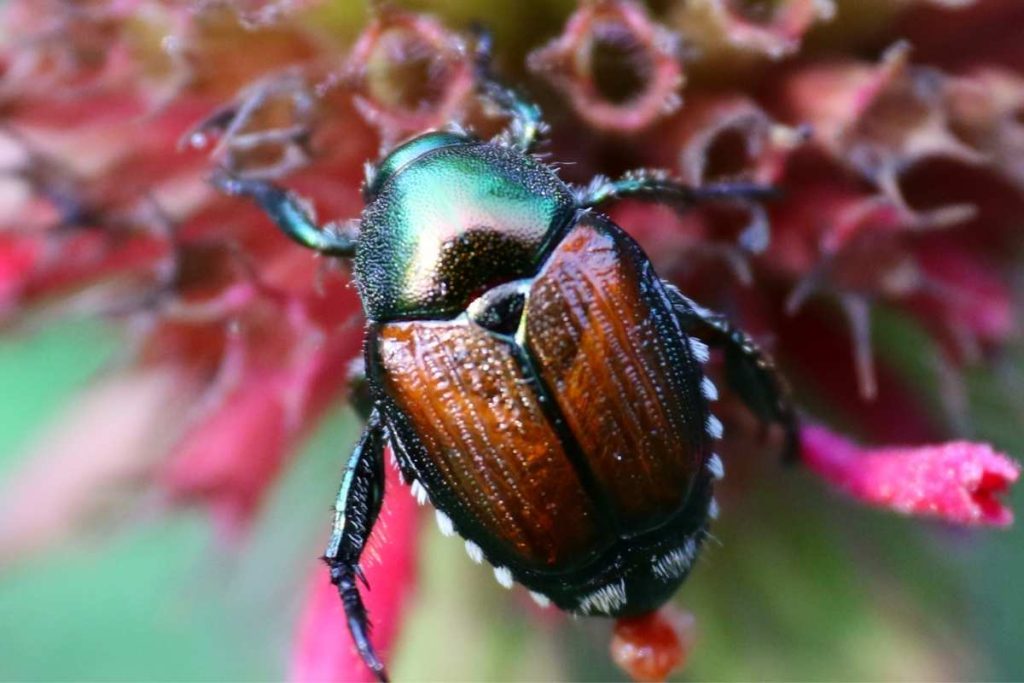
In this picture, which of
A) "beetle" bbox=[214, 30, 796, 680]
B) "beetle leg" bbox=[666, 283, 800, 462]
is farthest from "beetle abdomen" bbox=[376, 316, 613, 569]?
"beetle leg" bbox=[666, 283, 800, 462]

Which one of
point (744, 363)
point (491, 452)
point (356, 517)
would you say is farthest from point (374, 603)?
point (744, 363)

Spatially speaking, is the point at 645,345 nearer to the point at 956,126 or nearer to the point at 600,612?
the point at 600,612

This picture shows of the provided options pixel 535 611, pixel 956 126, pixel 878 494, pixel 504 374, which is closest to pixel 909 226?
pixel 956 126

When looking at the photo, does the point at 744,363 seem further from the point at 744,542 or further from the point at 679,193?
the point at 744,542

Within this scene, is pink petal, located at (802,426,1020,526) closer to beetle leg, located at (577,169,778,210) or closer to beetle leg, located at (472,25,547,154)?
beetle leg, located at (577,169,778,210)

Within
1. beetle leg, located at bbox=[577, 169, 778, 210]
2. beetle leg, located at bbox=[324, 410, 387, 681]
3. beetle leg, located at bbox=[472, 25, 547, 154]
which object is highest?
beetle leg, located at bbox=[472, 25, 547, 154]

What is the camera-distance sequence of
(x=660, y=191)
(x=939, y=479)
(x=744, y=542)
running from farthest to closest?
(x=744, y=542), (x=660, y=191), (x=939, y=479)

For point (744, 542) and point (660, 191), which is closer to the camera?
point (660, 191)
